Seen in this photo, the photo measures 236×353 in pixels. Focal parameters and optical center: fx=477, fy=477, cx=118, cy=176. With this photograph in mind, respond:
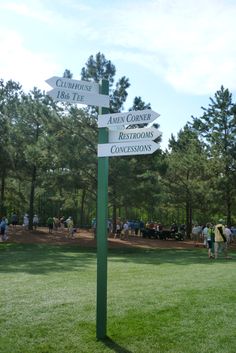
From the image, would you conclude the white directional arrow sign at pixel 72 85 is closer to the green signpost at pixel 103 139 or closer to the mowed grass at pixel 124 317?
the green signpost at pixel 103 139

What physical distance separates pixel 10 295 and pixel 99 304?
3.36 meters

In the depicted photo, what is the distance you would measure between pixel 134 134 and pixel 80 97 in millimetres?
961

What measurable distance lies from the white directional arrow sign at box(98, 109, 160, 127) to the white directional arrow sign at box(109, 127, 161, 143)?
0.13 meters

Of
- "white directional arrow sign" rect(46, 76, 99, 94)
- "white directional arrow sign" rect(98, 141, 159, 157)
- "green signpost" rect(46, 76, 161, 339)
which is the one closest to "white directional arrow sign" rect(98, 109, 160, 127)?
"green signpost" rect(46, 76, 161, 339)

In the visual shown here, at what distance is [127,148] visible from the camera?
247 inches

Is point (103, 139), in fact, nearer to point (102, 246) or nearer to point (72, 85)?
point (72, 85)

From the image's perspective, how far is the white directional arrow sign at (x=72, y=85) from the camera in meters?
6.50

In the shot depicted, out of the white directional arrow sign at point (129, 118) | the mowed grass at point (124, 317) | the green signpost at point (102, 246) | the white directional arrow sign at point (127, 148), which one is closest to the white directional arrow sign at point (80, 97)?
the white directional arrow sign at point (129, 118)

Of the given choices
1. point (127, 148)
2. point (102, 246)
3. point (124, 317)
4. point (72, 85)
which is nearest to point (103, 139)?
point (127, 148)

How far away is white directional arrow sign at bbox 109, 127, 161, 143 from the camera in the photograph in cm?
612

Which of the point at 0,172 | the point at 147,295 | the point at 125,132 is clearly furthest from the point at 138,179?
the point at 125,132

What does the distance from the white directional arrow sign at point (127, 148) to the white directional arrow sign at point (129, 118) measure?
31 centimetres

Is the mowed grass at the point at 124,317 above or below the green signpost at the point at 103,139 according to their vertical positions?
below

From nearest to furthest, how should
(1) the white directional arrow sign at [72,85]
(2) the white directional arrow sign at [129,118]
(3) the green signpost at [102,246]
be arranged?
(3) the green signpost at [102,246] → (2) the white directional arrow sign at [129,118] → (1) the white directional arrow sign at [72,85]
